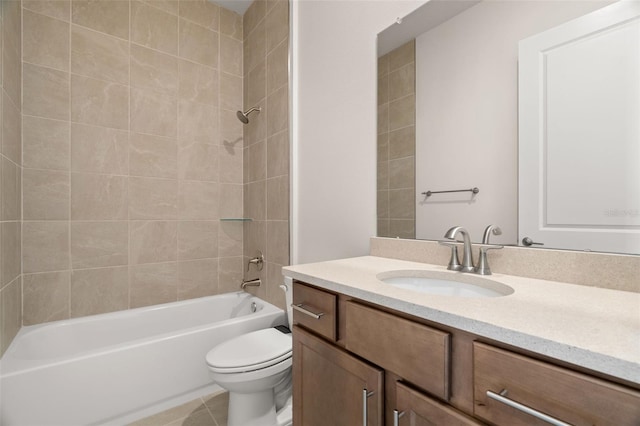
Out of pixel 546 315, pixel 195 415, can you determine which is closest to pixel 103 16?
pixel 195 415

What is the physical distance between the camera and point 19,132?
5.27 ft

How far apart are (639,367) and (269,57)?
234cm

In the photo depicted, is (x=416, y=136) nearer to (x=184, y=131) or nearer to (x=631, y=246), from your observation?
(x=631, y=246)

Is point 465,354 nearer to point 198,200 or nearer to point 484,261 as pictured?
point 484,261

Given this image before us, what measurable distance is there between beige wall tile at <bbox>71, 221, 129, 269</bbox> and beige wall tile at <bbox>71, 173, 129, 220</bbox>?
6cm

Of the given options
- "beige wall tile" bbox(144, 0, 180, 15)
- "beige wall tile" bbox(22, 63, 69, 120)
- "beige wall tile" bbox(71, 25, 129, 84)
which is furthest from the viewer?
"beige wall tile" bbox(144, 0, 180, 15)

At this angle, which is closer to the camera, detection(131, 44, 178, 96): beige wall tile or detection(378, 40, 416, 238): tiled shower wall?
detection(378, 40, 416, 238): tiled shower wall

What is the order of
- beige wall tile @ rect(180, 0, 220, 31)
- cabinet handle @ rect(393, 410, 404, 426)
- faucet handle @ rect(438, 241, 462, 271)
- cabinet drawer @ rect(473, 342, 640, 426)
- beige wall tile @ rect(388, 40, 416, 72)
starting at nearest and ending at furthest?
1. cabinet drawer @ rect(473, 342, 640, 426)
2. cabinet handle @ rect(393, 410, 404, 426)
3. faucet handle @ rect(438, 241, 462, 271)
4. beige wall tile @ rect(388, 40, 416, 72)
5. beige wall tile @ rect(180, 0, 220, 31)

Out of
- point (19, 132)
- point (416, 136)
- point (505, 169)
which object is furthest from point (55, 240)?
point (505, 169)

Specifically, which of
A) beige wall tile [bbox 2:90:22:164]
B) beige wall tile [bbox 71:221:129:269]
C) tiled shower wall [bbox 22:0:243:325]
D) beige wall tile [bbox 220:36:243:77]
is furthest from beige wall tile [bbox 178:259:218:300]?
beige wall tile [bbox 220:36:243:77]

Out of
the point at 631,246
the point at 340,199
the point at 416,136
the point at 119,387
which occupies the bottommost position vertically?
the point at 119,387

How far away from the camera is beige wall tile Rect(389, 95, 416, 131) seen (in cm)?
123

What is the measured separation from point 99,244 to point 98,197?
0.31 metres

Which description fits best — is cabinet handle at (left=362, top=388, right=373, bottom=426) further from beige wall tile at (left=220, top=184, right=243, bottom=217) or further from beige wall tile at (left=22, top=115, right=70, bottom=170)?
beige wall tile at (left=22, top=115, right=70, bottom=170)
